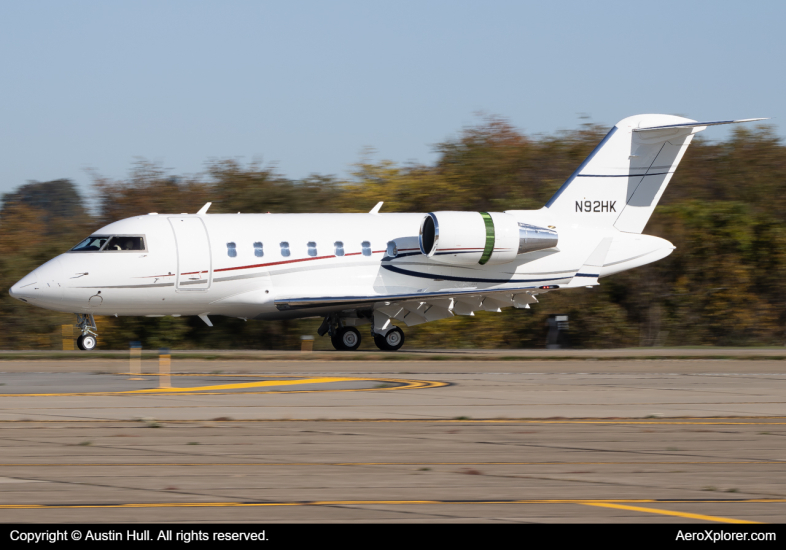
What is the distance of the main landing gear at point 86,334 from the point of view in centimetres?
2289

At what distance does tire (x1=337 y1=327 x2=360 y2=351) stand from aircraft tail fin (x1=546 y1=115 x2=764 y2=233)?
261 inches

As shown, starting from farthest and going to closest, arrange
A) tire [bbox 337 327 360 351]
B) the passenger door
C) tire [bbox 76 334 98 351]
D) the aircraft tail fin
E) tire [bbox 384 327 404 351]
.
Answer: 1. the aircraft tail fin
2. tire [bbox 384 327 404 351]
3. tire [bbox 337 327 360 351]
4. the passenger door
5. tire [bbox 76 334 98 351]

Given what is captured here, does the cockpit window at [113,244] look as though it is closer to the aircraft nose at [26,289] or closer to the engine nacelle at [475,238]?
the aircraft nose at [26,289]

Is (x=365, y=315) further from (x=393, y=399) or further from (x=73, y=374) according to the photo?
(x=393, y=399)

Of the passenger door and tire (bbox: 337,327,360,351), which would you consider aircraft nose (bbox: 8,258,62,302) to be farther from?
tire (bbox: 337,327,360,351)

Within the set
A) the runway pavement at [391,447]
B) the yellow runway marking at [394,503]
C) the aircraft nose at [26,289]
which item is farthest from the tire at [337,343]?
the yellow runway marking at [394,503]

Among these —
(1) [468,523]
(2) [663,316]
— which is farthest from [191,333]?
(1) [468,523]

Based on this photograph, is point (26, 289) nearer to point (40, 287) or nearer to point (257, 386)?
point (40, 287)

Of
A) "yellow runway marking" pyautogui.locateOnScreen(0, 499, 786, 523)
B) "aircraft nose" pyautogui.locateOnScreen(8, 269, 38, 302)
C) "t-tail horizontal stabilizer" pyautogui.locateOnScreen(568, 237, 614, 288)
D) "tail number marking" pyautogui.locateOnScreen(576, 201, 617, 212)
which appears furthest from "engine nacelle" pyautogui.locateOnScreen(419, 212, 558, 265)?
"yellow runway marking" pyautogui.locateOnScreen(0, 499, 786, 523)

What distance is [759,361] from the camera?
20.8 metres

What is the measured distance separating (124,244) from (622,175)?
1384 cm

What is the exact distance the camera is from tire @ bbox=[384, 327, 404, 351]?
83.1ft

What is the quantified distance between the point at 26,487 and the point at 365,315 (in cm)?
1827

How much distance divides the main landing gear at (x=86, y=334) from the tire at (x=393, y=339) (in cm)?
764
